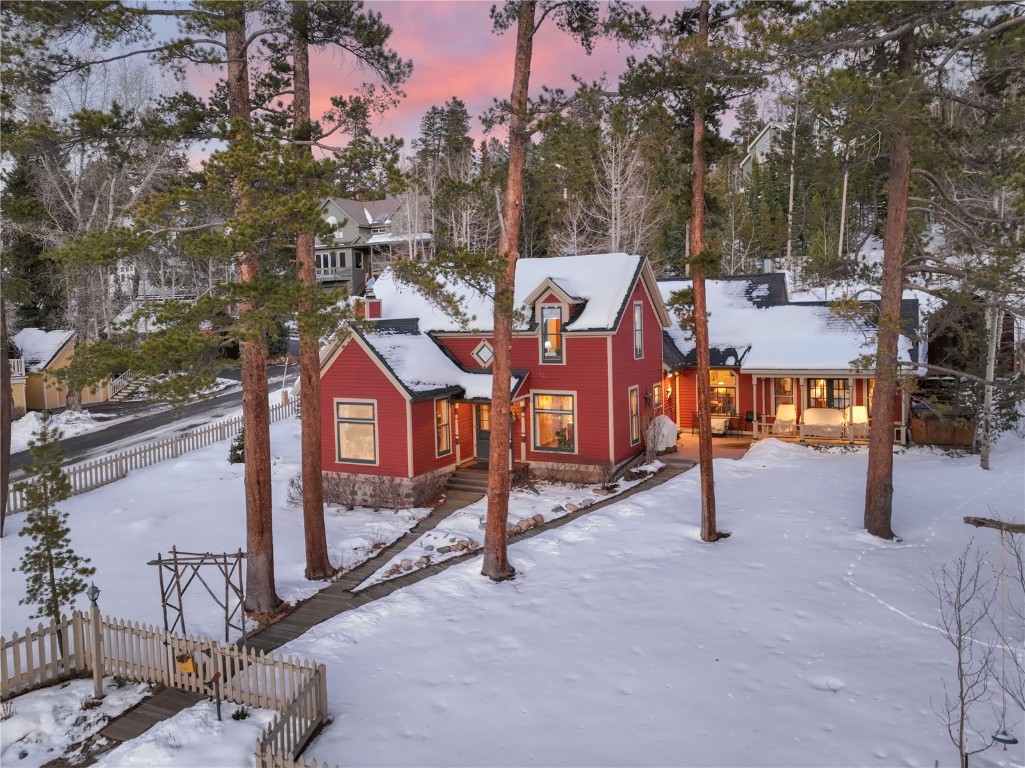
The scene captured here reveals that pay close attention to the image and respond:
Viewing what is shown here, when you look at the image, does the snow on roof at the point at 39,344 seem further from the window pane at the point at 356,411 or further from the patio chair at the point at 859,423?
the patio chair at the point at 859,423

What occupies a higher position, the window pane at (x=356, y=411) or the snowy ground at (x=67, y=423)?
the window pane at (x=356, y=411)

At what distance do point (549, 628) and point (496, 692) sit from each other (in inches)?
79.5

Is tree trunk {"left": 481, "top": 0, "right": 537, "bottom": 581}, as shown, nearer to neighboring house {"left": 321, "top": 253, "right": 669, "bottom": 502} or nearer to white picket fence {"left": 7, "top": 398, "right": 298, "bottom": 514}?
neighboring house {"left": 321, "top": 253, "right": 669, "bottom": 502}

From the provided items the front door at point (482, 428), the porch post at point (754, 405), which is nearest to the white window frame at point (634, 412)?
the front door at point (482, 428)

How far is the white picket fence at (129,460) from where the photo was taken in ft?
67.8

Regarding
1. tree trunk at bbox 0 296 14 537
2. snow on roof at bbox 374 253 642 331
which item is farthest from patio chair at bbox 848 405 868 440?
tree trunk at bbox 0 296 14 537

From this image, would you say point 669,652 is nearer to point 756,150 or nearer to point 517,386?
point 517,386

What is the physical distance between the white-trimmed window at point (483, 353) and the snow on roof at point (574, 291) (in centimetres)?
57

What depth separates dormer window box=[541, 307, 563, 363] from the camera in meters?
21.1

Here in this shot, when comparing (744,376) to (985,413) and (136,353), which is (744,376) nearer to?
(985,413)

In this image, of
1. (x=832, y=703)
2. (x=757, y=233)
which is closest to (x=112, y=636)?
(x=832, y=703)

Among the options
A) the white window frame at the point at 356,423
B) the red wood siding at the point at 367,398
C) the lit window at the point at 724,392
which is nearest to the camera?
the red wood siding at the point at 367,398

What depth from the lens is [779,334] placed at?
26.1m

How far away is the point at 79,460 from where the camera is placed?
980 inches
